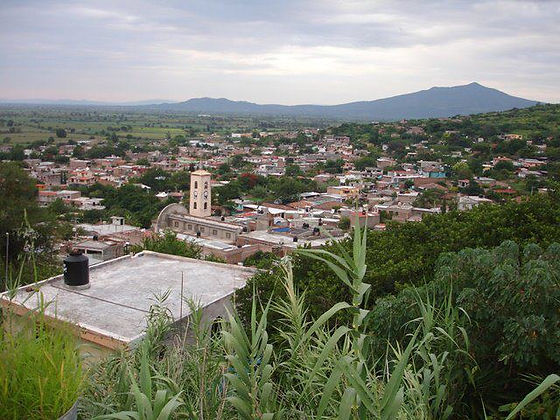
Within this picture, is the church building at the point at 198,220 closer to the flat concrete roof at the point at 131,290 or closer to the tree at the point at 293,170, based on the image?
the flat concrete roof at the point at 131,290

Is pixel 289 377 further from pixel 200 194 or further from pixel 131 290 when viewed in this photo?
pixel 200 194

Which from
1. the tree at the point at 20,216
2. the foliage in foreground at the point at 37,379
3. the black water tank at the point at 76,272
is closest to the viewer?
the foliage in foreground at the point at 37,379

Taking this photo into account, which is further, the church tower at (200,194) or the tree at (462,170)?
the tree at (462,170)

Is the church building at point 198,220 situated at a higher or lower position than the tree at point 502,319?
lower

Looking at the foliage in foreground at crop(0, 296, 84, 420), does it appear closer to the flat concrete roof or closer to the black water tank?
the flat concrete roof

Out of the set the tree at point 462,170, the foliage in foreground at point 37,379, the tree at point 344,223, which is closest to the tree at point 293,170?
the tree at point 462,170

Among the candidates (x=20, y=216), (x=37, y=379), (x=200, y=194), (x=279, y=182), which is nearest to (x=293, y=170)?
(x=279, y=182)

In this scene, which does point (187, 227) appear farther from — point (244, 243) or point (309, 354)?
point (309, 354)
